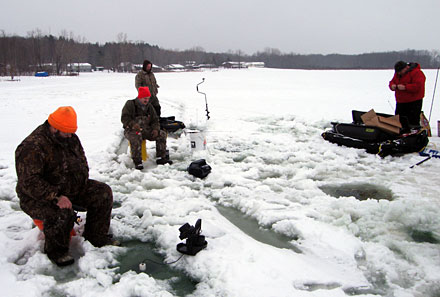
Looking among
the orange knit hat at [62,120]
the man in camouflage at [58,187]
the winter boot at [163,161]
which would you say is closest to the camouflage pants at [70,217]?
the man in camouflage at [58,187]

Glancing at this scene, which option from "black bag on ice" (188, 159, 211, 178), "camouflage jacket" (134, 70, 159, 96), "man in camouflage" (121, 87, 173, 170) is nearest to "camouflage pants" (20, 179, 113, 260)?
"black bag on ice" (188, 159, 211, 178)

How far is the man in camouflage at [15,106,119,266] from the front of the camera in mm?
2928

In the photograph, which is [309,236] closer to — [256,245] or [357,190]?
[256,245]

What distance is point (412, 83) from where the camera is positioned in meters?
7.15

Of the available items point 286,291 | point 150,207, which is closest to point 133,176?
point 150,207

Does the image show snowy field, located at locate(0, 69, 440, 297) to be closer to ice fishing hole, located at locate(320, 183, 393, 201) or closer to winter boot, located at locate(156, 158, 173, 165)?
ice fishing hole, located at locate(320, 183, 393, 201)

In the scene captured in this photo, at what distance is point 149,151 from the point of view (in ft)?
22.8

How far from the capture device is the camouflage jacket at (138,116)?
19.4ft

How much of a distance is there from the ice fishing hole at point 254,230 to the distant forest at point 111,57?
16.9 meters

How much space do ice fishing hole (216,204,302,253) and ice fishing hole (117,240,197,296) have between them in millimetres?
987

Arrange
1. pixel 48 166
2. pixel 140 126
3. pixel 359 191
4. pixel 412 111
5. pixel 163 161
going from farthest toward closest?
1. pixel 412 111
2. pixel 163 161
3. pixel 140 126
4. pixel 359 191
5. pixel 48 166

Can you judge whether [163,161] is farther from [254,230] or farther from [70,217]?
[70,217]

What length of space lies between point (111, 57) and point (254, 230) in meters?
99.1

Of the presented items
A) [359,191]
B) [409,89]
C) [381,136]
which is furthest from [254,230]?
[409,89]
